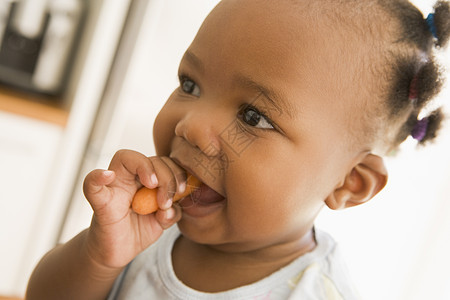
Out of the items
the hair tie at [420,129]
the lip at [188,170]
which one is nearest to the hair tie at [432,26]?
the hair tie at [420,129]

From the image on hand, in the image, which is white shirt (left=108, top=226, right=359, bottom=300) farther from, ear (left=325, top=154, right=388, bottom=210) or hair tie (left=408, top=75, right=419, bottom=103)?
hair tie (left=408, top=75, right=419, bottom=103)

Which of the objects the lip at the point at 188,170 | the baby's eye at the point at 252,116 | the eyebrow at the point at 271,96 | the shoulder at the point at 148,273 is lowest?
the shoulder at the point at 148,273

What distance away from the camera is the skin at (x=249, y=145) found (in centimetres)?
58

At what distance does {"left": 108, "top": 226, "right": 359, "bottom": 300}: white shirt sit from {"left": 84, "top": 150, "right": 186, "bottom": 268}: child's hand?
9 centimetres

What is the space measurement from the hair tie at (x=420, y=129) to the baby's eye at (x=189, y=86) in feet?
1.05

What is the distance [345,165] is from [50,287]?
44 cm

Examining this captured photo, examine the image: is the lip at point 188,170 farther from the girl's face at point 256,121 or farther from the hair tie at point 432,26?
the hair tie at point 432,26

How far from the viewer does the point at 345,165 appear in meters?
0.65

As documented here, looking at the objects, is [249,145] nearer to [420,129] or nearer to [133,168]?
[133,168]

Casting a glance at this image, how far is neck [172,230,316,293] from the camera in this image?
0.70 meters

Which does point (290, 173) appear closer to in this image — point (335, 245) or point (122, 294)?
point (335, 245)

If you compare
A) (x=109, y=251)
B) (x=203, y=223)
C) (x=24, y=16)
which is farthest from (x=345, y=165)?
(x=24, y=16)

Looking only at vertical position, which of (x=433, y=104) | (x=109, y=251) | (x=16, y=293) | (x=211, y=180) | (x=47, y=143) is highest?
(x=433, y=104)

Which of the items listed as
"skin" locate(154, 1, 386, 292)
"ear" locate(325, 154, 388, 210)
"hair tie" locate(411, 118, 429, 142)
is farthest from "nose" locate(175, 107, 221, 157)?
"hair tie" locate(411, 118, 429, 142)
